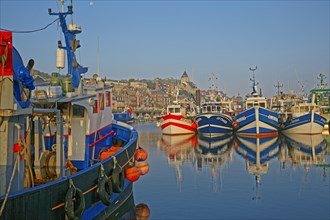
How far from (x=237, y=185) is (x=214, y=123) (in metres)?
25.0

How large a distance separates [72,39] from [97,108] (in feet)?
11.5

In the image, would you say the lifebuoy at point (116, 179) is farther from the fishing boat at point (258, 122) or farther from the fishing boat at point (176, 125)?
the fishing boat at point (176, 125)

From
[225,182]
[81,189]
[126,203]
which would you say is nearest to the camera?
[81,189]

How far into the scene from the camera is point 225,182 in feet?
54.6

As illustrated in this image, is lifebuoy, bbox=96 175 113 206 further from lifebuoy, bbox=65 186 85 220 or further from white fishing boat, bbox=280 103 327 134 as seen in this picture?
white fishing boat, bbox=280 103 327 134

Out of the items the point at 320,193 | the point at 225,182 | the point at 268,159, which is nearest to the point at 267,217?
the point at 320,193

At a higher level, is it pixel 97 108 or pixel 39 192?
pixel 97 108

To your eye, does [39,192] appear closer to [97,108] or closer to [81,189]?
[81,189]

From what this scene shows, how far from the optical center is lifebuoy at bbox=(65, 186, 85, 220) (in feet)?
25.2

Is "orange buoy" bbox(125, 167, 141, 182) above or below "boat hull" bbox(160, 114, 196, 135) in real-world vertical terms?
below

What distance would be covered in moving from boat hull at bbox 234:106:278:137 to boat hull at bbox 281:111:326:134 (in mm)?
2932

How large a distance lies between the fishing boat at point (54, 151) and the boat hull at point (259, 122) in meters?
26.9

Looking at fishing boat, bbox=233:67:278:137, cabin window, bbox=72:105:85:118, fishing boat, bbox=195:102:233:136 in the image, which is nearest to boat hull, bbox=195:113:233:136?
fishing boat, bbox=195:102:233:136

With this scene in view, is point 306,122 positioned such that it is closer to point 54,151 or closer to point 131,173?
point 131,173
